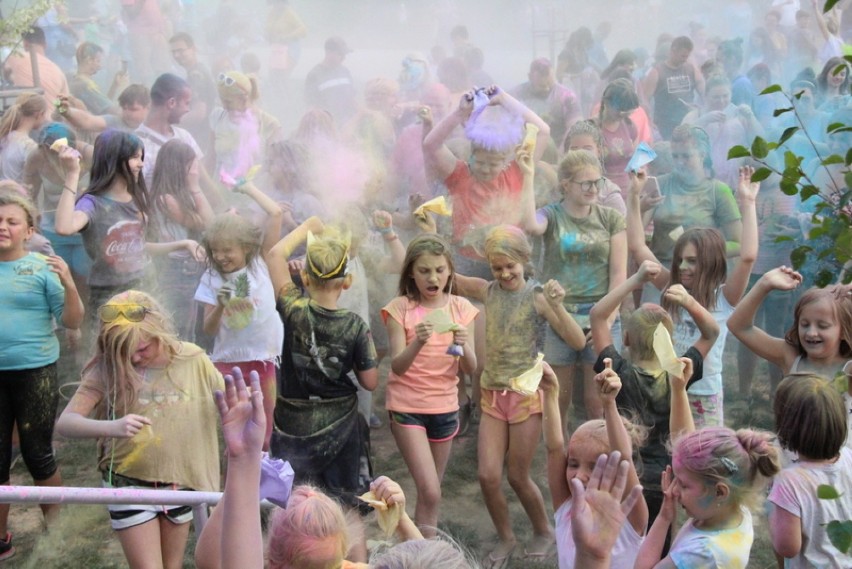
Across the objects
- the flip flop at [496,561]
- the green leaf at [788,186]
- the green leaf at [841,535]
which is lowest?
the flip flop at [496,561]

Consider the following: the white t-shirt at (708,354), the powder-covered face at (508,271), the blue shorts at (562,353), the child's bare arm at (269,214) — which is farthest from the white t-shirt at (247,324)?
the white t-shirt at (708,354)

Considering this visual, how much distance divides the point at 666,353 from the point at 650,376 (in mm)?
298

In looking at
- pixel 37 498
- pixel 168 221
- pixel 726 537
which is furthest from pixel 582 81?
pixel 37 498

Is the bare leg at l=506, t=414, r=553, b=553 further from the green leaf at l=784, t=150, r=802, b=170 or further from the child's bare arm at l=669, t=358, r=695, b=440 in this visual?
the green leaf at l=784, t=150, r=802, b=170

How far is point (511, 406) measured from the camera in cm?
367

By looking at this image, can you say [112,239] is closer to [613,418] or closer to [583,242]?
[583,242]

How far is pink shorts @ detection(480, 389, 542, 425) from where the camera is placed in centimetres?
365

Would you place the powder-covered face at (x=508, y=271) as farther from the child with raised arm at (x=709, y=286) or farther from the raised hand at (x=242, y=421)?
the raised hand at (x=242, y=421)

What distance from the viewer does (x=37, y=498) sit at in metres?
2.02

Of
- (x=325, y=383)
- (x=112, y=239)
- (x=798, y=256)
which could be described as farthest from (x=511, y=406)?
(x=112, y=239)

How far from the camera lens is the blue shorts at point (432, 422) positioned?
359cm

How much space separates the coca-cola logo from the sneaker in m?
1.32

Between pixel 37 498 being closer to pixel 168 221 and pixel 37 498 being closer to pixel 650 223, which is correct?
pixel 168 221

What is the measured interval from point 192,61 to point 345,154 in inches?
116
